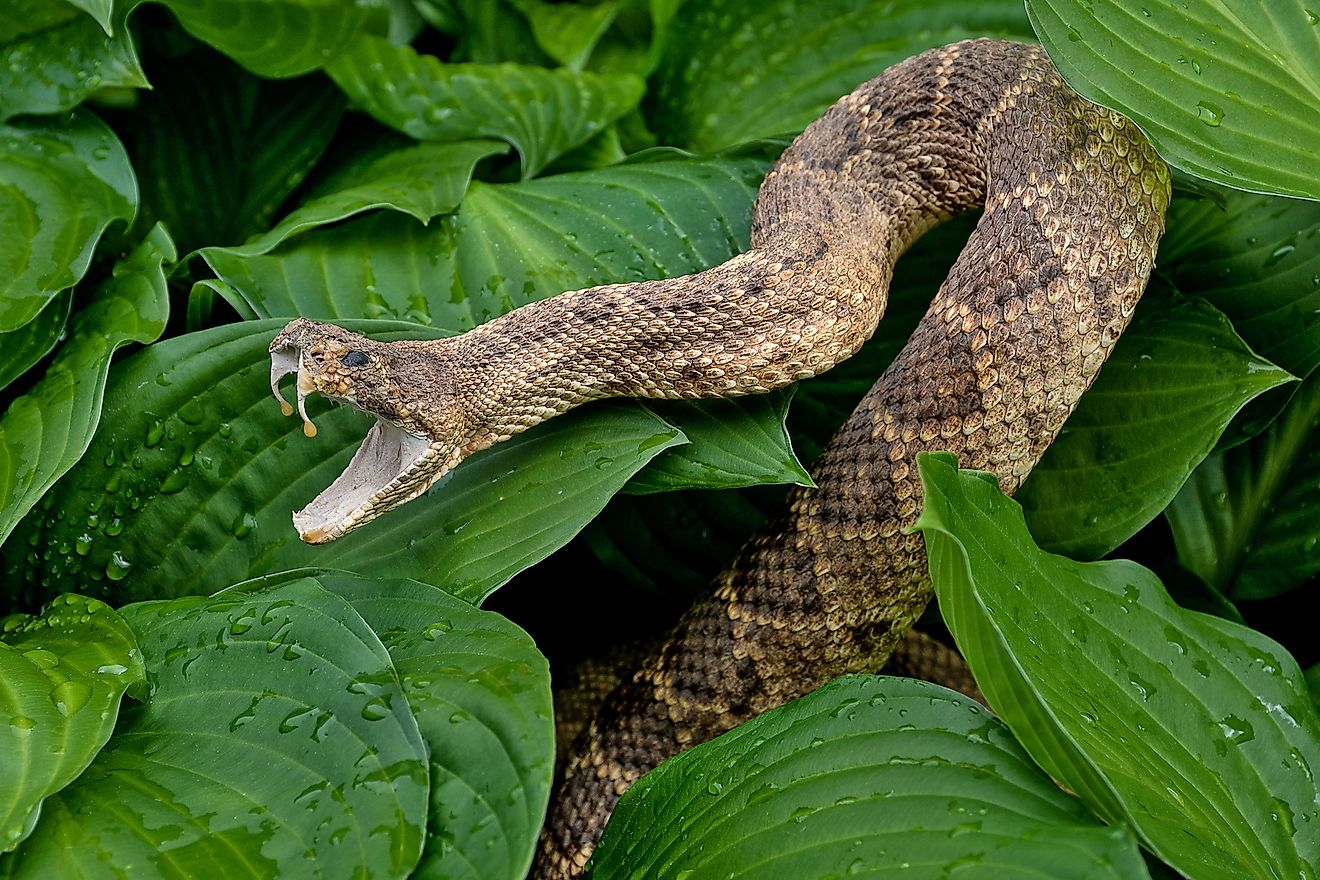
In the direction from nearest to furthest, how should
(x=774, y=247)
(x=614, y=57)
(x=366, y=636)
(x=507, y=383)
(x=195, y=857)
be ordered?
(x=195, y=857)
(x=366, y=636)
(x=507, y=383)
(x=774, y=247)
(x=614, y=57)

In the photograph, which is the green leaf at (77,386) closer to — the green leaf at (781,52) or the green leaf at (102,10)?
the green leaf at (102,10)

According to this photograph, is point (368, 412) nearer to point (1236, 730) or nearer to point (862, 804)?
point (862, 804)

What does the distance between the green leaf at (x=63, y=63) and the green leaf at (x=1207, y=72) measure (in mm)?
1511

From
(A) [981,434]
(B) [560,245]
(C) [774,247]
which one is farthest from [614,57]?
(A) [981,434]

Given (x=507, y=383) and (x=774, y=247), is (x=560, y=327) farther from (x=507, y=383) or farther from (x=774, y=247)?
(x=774, y=247)

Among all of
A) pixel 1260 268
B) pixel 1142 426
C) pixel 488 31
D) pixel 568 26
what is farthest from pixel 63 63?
pixel 1260 268

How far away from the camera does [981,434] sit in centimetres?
150

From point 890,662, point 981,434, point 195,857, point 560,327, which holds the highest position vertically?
point 560,327

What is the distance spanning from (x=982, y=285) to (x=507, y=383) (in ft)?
2.27

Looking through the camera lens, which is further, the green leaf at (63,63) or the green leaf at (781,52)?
the green leaf at (781,52)

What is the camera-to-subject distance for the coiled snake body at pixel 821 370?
1489 millimetres

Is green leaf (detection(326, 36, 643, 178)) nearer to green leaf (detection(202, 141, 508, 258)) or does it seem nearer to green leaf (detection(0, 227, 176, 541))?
green leaf (detection(202, 141, 508, 258))

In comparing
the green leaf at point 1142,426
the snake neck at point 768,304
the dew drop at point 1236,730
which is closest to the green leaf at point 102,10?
the snake neck at point 768,304

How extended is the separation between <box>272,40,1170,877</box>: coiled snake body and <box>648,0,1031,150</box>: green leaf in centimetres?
41
